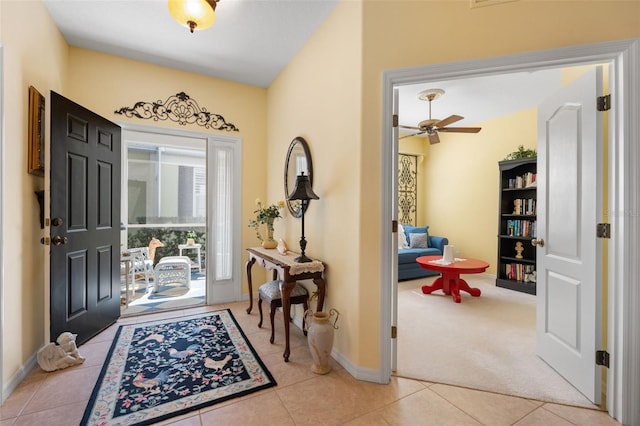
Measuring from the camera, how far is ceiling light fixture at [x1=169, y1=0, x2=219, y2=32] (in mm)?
2059

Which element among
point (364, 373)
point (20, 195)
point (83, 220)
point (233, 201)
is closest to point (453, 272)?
point (364, 373)

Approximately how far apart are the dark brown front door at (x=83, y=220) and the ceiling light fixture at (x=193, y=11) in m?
1.19

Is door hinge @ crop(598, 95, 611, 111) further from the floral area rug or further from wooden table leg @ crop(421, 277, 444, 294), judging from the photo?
wooden table leg @ crop(421, 277, 444, 294)

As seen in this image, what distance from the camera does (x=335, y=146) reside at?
244 cm

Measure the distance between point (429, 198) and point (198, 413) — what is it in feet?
20.0

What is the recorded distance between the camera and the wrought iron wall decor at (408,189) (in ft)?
21.0

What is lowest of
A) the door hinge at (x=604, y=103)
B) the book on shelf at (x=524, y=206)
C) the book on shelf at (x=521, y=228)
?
the book on shelf at (x=521, y=228)

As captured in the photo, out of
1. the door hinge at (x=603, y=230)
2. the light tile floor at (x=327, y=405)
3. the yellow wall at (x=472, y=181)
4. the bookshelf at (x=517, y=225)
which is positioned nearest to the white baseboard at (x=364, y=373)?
the light tile floor at (x=327, y=405)

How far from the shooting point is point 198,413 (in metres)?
1.72

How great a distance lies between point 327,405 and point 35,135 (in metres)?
3.00

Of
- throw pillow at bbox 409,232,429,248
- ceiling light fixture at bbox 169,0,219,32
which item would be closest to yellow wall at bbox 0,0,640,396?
ceiling light fixture at bbox 169,0,219,32

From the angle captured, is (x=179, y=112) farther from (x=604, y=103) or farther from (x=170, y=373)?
(x=604, y=103)

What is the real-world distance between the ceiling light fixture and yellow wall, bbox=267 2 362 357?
39.2 inches

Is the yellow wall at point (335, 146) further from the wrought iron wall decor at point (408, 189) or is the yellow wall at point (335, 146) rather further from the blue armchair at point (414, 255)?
the wrought iron wall decor at point (408, 189)
